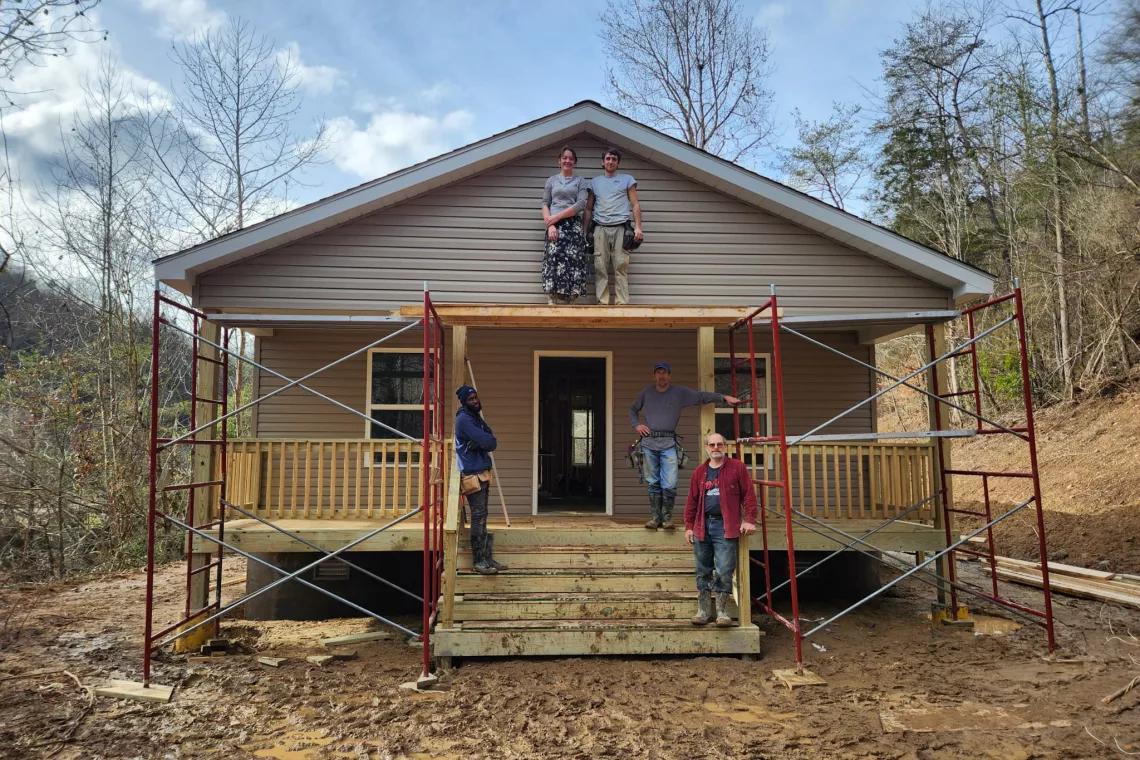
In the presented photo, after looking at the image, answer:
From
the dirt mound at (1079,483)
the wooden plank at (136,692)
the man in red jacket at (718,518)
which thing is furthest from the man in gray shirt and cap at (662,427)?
the dirt mound at (1079,483)

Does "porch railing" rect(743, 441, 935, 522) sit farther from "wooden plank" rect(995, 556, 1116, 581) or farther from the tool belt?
the tool belt

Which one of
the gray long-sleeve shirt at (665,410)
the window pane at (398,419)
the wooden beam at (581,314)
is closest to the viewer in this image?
the wooden beam at (581,314)

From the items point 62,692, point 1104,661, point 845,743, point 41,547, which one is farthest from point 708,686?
point 41,547

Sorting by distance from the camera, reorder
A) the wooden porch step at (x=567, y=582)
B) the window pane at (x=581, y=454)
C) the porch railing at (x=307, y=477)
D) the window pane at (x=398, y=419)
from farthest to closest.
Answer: the window pane at (x=581, y=454) → the window pane at (x=398, y=419) → the porch railing at (x=307, y=477) → the wooden porch step at (x=567, y=582)

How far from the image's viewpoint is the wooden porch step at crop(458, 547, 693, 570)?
264 inches

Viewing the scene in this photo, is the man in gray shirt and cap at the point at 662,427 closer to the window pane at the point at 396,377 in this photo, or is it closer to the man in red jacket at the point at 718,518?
the man in red jacket at the point at 718,518

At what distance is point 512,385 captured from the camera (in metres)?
9.29

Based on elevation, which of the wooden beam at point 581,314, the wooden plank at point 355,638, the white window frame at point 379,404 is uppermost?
the wooden beam at point 581,314

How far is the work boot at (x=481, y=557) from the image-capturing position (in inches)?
254

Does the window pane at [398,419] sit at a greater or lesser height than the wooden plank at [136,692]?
greater

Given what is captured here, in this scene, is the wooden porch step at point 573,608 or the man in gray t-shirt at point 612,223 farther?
the man in gray t-shirt at point 612,223

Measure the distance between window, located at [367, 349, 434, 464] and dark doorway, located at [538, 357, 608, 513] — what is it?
5.81ft

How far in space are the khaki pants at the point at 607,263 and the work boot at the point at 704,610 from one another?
124 inches

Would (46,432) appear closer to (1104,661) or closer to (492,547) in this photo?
(492,547)
